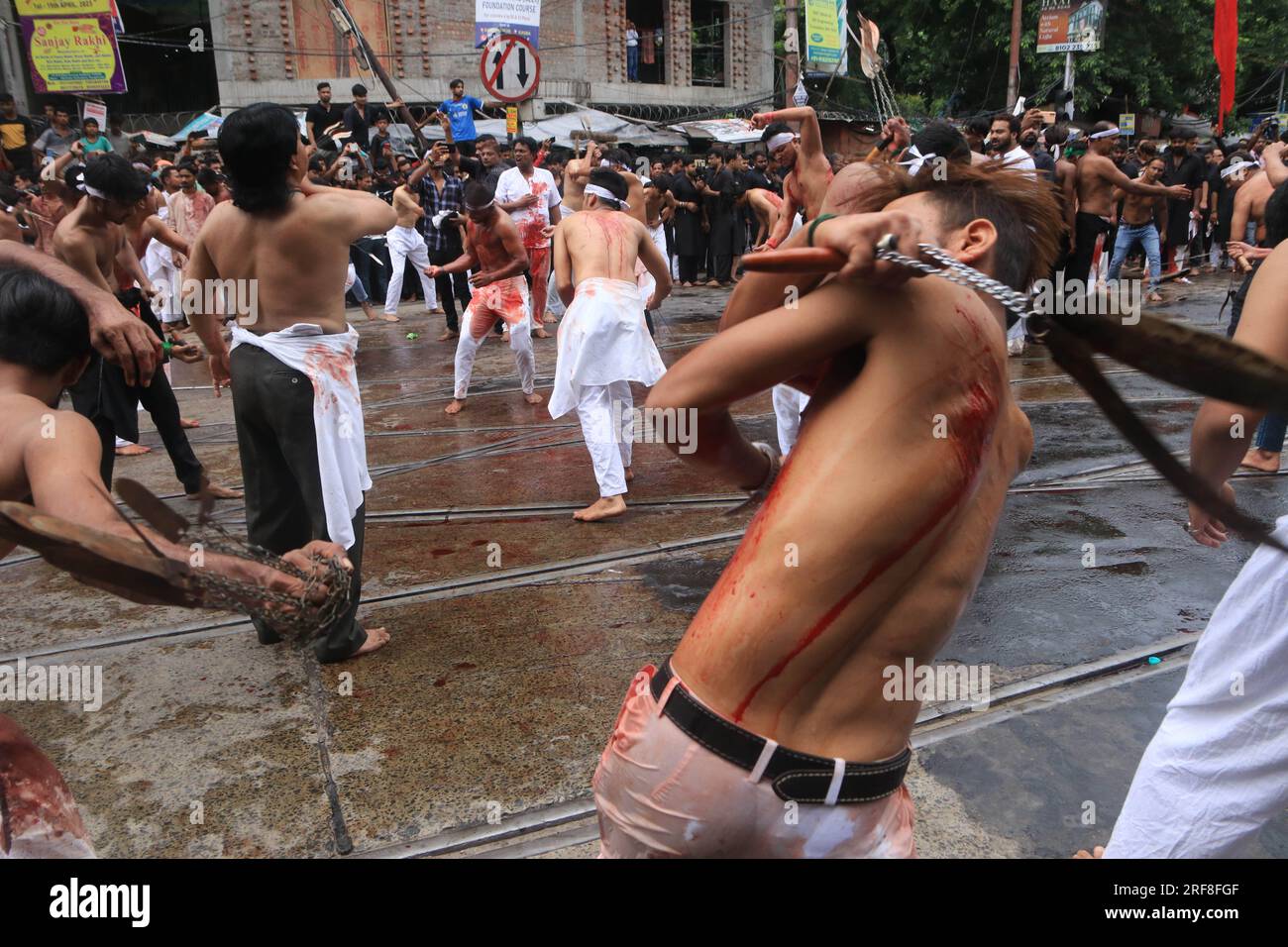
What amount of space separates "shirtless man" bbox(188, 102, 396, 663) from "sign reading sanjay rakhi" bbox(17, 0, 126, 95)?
14852mm

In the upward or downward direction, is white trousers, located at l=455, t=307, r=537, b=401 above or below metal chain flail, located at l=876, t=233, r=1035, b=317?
below

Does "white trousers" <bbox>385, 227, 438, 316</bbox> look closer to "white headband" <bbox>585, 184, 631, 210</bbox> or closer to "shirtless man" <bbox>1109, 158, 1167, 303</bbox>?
"white headband" <bbox>585, 184, 631, 210</bbox>

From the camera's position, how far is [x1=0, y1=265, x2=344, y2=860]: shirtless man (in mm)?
1717

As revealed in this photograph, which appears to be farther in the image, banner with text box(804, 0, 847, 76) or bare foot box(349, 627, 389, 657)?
banner with text box(804, 0, 847, 76)

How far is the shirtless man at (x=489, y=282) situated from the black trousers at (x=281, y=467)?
12.5 ft

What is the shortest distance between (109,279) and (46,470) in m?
4.90

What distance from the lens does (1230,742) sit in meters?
2.04

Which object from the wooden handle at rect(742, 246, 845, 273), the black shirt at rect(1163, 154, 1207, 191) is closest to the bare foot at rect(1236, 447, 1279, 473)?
the wooden handle at rect(742, 246, 845, 273)

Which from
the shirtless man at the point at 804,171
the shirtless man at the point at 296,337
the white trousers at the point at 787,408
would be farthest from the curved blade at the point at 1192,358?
the shirtless man at the point at 804,171

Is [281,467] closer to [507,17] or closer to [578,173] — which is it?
[578,173]

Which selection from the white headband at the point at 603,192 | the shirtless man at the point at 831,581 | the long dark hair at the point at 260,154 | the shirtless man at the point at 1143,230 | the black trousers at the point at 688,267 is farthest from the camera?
the black trousers at the point at 688,267

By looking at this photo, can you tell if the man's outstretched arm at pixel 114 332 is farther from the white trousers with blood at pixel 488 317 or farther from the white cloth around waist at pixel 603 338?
the white trousers with blood at pixel 488 317

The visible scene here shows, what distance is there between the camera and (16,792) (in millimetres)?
1938

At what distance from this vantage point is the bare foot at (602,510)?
534 cm
